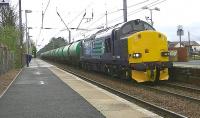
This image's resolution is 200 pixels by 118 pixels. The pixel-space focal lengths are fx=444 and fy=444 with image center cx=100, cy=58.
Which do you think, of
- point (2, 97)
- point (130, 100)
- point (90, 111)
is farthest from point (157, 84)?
point (90, 111)

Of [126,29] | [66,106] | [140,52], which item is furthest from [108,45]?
[66,106]

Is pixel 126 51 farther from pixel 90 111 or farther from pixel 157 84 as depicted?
pixel 90 111

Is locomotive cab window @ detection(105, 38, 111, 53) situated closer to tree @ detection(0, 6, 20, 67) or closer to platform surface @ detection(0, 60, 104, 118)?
platform surface @ detection(0, 60, 104, 118)

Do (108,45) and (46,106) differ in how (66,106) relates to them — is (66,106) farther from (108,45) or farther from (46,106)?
(108,45)

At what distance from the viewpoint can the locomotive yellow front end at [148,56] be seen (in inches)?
819

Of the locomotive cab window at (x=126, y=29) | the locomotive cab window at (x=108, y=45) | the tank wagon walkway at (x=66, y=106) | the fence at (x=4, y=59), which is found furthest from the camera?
the fence at (x=4, y=59)

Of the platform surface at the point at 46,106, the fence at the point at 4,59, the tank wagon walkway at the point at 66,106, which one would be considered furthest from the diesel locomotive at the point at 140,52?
the fence at the point at 4,59

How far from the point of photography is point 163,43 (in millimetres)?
21531

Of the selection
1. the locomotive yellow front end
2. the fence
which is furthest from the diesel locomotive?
the fence

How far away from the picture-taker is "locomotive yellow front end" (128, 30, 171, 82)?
68.2 ft

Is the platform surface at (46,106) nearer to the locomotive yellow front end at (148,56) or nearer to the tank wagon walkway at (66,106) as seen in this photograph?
the tank wagon walkway at (66,106)

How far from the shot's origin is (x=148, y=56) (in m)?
21.1

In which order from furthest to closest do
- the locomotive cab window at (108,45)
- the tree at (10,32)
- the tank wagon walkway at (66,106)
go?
the tree at (10,32)
the locomotive cab window at (108,45)
the tank wagon walkway at (66,106)

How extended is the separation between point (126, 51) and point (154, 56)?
4.44 feet
